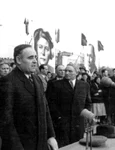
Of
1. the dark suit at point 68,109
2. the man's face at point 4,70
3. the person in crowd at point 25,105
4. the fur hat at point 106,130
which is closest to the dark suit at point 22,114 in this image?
the person in crowd at point 25,105

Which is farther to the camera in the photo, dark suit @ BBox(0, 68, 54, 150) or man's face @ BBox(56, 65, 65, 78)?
man's face @ BBox(56, 65, 65, 78)

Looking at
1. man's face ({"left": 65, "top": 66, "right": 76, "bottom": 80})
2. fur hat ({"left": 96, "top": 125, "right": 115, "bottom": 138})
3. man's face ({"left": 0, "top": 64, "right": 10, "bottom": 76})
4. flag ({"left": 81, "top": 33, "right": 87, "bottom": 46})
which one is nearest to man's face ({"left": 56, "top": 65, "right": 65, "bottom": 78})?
man's face ({"left": 0, "top": 64, "right": 10, "bottom": 76})

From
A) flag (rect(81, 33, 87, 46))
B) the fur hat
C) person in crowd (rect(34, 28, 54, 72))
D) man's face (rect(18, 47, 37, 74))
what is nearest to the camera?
man's face (rect(18, 47, 37, 74))

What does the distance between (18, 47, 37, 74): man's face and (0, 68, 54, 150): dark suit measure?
7cm

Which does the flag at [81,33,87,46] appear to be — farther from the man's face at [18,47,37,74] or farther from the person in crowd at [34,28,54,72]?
the man's face at [18,47,37,74]

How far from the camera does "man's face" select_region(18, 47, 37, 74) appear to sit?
2301 millimetres

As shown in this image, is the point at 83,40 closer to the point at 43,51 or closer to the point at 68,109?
the point at 43,51

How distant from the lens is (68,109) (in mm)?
3967

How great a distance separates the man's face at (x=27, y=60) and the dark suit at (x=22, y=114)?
7 centimetres

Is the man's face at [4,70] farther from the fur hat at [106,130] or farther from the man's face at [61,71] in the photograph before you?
the fur hat at [106,130]

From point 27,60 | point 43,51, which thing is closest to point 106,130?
point 27,60

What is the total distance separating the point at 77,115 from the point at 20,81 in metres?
1.83

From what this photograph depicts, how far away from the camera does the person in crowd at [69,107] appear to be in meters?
3.93

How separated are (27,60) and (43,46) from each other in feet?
57.2
